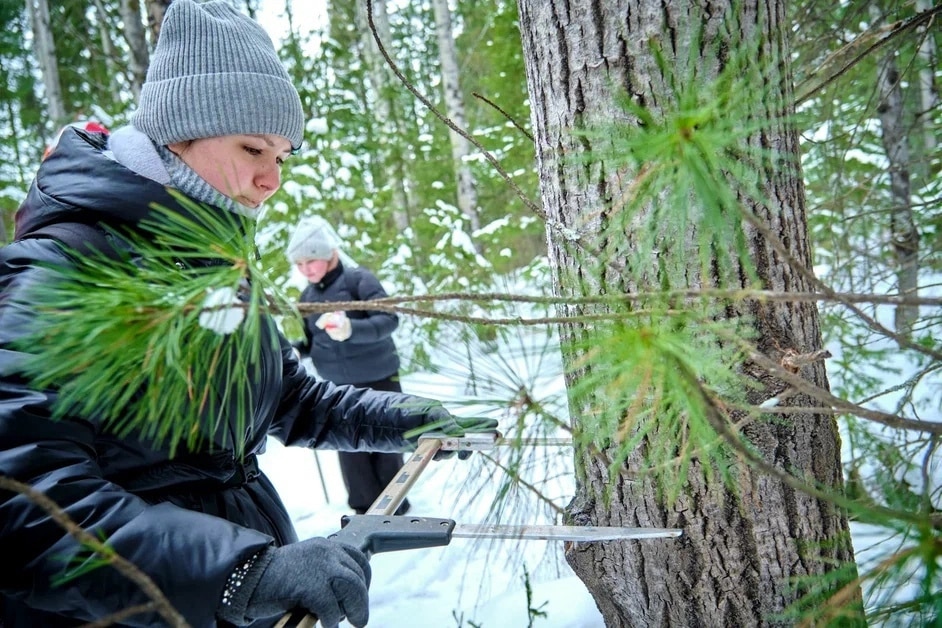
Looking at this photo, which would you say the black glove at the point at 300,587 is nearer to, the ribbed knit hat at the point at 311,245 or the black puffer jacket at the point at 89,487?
the black puffer jacket at the point at 89,487

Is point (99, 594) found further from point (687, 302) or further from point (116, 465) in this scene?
point (687, 302)

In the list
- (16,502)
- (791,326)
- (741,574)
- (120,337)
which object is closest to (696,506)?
(741,574)

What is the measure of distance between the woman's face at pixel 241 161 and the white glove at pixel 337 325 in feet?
7.57

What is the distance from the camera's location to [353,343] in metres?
3.89

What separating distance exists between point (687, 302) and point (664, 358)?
0.53m

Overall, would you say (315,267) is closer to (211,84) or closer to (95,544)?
(211,84)

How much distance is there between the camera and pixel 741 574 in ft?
4.58

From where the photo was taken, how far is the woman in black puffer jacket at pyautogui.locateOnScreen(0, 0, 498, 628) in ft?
3.05

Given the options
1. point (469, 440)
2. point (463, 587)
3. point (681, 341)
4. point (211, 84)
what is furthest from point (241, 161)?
point (463, 587)

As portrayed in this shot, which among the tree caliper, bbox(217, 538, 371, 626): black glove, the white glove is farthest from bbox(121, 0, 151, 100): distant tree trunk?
bbox(217, 538, 371, 626): black glove

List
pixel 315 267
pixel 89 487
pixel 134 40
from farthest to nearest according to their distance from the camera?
pixel 134 40 < pixel 315 267 < pixel 89 487

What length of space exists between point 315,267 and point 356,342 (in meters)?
0.62

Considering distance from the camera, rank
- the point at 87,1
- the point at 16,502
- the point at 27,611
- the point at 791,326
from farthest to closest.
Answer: the point at 87,1 < the point at 791,326 < the point at 27,611 < the point at 16,502

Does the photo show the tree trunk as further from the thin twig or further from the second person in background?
the second person in background
